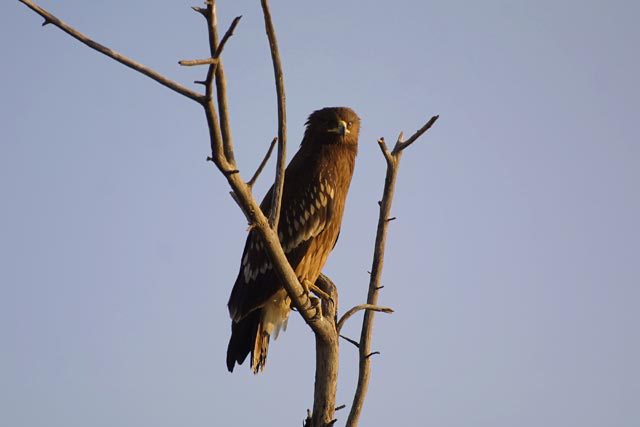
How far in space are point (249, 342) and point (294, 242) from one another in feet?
2.79

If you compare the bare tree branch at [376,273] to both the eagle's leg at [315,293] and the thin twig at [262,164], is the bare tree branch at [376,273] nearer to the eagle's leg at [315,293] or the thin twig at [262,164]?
the eagle's leg at [315,293]

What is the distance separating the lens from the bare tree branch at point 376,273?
5258 millimetres

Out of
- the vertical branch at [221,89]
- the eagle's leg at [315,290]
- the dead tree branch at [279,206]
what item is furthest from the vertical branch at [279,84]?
the eagle's leg at [315,290]

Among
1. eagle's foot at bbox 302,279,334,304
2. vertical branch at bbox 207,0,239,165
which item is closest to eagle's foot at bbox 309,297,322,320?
eagle's foot at bbox 302,279,334,304

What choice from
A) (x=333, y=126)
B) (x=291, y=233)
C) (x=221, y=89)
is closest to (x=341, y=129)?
(x=333, y=126)

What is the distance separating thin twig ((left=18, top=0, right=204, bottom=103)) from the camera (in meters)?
3.33

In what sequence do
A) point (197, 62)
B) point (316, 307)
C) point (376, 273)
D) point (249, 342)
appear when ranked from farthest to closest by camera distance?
point (249, 342)
point (376, 273)
point (316, 307)
point (197, 62)

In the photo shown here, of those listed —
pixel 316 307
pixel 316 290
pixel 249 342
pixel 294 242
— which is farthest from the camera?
pixel 294 242

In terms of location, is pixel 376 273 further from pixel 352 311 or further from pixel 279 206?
A: pixel 279 206

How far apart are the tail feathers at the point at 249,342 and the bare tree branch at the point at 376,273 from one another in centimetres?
106

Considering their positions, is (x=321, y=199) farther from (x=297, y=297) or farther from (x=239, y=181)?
(x=239, y=181)

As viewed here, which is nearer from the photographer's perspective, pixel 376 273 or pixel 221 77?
pixel 221 77

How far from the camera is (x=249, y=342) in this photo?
6070 mm

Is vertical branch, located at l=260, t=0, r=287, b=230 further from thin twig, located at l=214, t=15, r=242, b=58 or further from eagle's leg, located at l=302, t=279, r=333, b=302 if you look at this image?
eagle's leg, located at l=302, t=279, r=333, b=302
